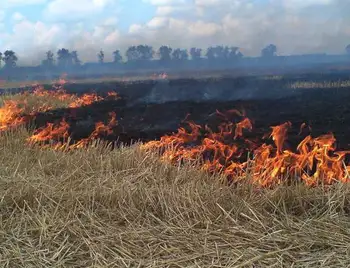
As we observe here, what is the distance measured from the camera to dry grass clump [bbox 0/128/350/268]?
2.71 m

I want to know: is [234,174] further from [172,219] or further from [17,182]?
[17,182]


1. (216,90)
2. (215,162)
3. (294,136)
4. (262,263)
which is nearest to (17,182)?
(215,162)

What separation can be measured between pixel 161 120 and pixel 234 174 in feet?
11.3

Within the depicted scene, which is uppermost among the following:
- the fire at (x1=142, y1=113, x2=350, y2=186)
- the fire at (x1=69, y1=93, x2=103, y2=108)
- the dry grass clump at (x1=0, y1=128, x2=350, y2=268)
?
the fire at (x1=69, y1=93, x2=103, y2=108)

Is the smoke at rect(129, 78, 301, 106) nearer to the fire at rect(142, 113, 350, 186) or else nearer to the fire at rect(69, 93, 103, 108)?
the fire at rect(69, 93, 103, 108)

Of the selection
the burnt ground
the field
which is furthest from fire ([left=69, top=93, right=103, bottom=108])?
the field

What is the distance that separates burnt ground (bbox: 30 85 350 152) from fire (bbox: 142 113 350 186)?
0.59m

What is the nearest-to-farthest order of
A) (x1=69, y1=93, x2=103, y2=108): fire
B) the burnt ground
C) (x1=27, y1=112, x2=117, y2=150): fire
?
(x1=27, y1=112, x2=117, y2=150): fire < the burnt ground < (x1=69, y1=93, x2=103, y2=108): fire


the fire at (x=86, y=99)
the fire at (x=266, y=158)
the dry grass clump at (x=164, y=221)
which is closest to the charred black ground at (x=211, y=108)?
the fire at (x=86, y=99)

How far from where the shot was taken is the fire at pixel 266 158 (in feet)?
12.2

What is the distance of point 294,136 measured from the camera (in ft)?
17.6

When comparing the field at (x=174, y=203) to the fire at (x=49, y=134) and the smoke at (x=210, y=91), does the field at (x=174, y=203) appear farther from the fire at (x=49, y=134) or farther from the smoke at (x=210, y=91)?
the smoke at (x=210, y=91)

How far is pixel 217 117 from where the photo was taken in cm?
673

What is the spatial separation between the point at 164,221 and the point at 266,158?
1370mm
